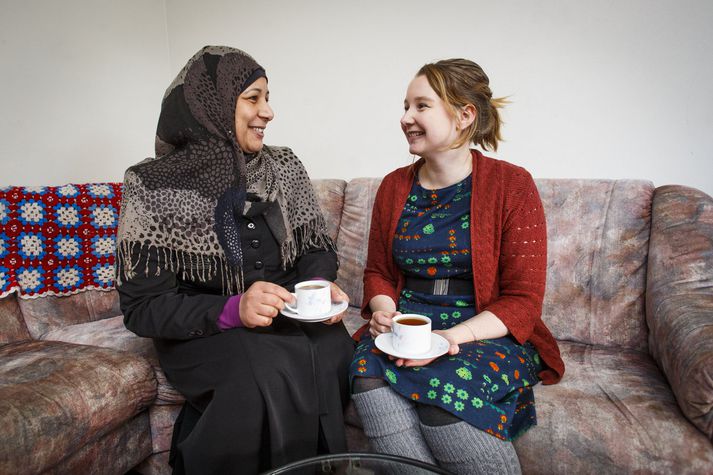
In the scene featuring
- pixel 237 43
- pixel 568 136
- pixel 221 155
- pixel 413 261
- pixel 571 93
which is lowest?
pixel 413 261

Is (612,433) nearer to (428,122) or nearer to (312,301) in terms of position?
(312,301)

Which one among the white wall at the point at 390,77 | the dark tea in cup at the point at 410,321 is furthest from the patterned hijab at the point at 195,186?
the white wall at the point at 390,77

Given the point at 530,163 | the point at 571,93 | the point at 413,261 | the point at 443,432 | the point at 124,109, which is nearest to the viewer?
the point at 443,432

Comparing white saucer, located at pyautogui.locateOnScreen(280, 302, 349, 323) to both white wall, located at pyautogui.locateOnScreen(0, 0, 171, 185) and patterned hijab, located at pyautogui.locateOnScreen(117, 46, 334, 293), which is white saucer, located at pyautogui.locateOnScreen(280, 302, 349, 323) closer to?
patterned hijab, located at pyautogui.locateOnScreen(117, 46, 334, 293)

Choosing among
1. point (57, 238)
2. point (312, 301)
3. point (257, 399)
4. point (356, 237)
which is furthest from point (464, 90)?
point (57, 238)

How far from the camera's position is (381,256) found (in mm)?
1337

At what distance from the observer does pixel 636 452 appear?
3.03 feet

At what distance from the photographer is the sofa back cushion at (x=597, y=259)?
4.50 feet

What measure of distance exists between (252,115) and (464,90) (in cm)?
59

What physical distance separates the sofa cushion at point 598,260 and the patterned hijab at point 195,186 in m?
1.03

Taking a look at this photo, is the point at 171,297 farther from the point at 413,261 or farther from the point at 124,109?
the point at 124,109

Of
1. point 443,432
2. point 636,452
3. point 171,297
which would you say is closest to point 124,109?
point 171,297

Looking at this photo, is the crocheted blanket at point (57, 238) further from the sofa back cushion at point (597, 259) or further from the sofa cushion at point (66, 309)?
the sofa back cushion at point (597, 259)

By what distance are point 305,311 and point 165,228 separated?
1.49ft
